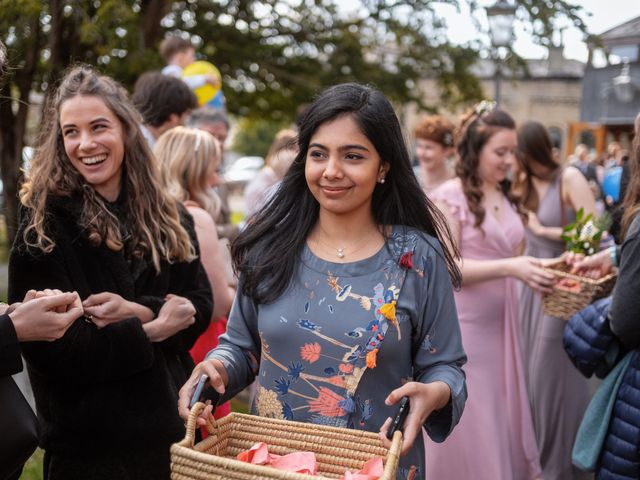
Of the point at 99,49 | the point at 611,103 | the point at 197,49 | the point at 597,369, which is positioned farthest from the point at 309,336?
the point at 611,103

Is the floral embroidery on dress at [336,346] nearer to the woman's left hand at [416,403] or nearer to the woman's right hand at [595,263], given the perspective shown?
the woman's left hand at [416,403]

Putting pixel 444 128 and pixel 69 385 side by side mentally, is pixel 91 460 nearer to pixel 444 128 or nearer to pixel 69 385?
pixel 69 385

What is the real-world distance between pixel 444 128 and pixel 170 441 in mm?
3903

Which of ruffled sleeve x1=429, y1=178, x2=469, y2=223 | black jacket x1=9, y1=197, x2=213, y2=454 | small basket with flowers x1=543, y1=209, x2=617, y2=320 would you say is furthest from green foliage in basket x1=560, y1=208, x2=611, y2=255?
black jacket x1=9, y1=197, x2=213, y2=454

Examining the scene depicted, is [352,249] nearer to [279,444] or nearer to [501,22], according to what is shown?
[279,444]

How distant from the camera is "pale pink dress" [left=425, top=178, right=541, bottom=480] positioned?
4492 mm

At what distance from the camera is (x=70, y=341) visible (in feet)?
9.16

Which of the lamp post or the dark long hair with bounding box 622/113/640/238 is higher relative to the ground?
the lamp post

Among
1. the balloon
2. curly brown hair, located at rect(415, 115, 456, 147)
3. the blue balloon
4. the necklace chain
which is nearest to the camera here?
the necklace chain

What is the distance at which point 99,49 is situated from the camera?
7.20 metres

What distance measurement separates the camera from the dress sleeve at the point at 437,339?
8.26 ft

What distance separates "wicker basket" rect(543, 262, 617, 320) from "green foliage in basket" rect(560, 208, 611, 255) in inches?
11.8

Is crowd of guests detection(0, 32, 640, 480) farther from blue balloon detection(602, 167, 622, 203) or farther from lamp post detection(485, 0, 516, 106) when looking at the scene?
lamp post detection(485, 0, 516, 106)

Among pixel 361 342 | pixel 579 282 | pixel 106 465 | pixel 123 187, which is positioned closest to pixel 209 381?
pixel 361 342
